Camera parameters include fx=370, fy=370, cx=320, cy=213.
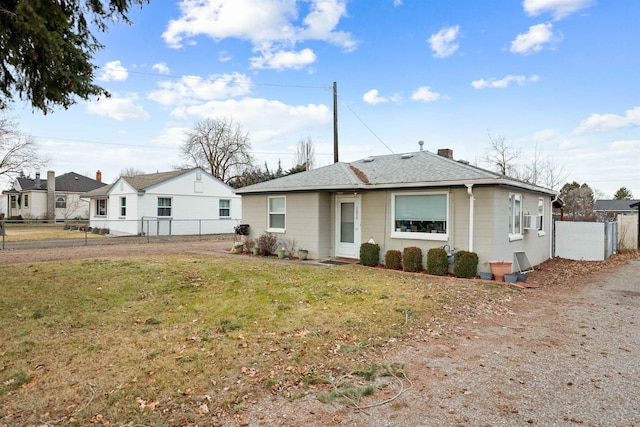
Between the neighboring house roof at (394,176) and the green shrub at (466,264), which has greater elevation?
the neighboring house roof at (394,176)

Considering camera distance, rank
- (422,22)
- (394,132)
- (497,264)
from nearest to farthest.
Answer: (497,264) → (422,22) → (394,132)

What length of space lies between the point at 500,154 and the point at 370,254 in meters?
20.6

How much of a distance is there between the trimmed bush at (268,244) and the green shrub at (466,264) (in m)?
6.66

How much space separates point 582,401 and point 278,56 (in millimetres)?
16151

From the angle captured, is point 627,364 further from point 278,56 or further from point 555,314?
point 278,56

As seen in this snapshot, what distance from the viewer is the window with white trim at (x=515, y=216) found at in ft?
36.2

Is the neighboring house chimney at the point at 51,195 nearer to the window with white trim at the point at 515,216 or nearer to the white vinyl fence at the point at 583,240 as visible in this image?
the window with white trim at the point at 515,216

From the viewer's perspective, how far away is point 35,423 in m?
3.05

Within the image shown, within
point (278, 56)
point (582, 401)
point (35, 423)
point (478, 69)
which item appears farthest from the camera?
point (278, 56)

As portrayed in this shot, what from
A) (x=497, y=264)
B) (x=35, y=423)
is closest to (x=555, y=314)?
(x=497, y=264)

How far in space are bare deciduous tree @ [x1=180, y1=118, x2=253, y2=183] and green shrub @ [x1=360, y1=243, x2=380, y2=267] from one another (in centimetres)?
2863

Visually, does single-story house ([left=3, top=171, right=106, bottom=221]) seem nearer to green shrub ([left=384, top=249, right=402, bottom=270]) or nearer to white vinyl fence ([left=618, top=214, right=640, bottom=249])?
green shrub ([left=384, top=249, right=402, bottom=270])

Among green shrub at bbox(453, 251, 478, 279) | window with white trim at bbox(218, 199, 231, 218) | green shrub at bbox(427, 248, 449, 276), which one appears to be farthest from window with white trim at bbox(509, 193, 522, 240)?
window with white trim at bbox(218, 199, 231, 218)

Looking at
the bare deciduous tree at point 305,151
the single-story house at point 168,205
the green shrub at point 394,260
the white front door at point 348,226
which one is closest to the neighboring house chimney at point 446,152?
the white front door at point 348,226
